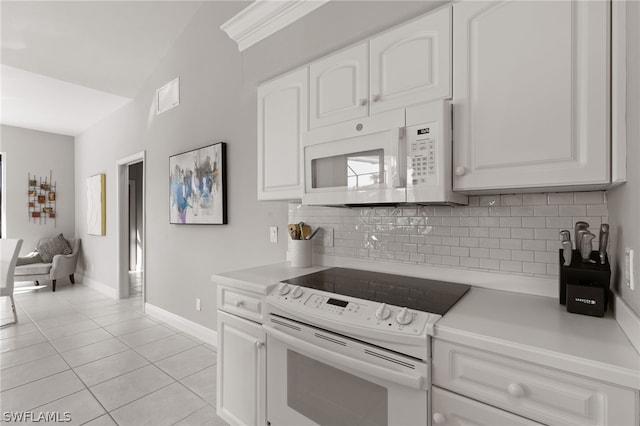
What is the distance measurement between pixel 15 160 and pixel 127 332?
4.65 metres

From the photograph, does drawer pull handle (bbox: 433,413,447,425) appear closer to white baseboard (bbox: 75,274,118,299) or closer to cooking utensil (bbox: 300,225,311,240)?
cooking utensil (bbox: 300,225,311,240)

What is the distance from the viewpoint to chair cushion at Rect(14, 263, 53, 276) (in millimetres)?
5023

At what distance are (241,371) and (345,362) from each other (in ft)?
2.56

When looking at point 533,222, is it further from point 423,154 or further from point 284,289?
point 284,289

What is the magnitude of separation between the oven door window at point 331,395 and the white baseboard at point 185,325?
1.64 meters

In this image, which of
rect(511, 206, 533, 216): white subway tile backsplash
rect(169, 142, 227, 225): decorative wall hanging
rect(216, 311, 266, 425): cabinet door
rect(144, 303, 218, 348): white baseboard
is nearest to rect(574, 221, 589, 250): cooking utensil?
rect(511, 206, 533, 216): white subway tile backsplash

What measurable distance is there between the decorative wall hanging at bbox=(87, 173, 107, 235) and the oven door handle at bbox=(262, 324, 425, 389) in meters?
4.89

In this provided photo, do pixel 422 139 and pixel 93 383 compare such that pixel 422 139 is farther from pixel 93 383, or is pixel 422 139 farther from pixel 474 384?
pixel 93 383

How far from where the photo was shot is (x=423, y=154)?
4.43ft

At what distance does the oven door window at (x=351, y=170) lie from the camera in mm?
1510

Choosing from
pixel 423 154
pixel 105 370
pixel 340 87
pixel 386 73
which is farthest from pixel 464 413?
pixel 105 370

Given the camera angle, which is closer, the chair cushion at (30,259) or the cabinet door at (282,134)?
the cabinet door at (282,134)

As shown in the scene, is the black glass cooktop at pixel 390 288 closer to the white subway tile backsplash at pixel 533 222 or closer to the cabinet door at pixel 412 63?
the white subway tile backsplash at pixel 533 222

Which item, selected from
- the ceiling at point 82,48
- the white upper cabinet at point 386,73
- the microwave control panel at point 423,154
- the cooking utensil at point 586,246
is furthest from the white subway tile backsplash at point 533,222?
the ceiling at point 82,48
